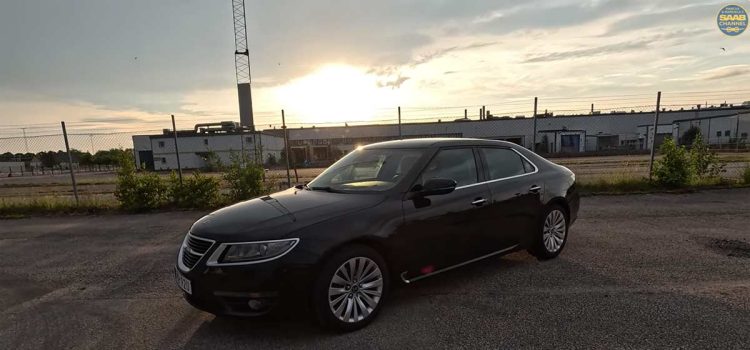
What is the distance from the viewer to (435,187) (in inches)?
140

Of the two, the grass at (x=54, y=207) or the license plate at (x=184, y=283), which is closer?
the license plate at (x=184, y=283)

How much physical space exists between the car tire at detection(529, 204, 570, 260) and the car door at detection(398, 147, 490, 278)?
1.05m

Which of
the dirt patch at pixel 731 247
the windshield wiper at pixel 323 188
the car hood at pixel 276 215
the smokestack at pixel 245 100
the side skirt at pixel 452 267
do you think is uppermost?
the smokestack at pixel 245 100

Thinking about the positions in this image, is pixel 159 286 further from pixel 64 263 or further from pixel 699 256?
pixel 699 256

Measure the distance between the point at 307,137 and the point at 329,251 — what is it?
63849mm

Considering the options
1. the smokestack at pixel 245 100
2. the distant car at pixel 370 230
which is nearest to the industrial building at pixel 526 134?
the smokestack at pixel 245 100

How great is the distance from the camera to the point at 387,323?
340 centimetres

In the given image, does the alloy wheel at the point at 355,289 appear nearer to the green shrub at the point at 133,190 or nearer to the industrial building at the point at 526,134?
the green shrub at the point at 133,190

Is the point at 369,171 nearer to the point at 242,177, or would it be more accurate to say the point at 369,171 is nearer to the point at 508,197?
the point at 508,197

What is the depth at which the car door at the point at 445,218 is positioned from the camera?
359 centimetres

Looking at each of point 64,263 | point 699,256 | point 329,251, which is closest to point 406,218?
point 329,251

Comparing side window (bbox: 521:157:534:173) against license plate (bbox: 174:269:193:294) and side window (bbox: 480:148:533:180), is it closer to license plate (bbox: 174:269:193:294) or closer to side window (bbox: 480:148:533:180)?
side window (bbox: 480:148:533:180)

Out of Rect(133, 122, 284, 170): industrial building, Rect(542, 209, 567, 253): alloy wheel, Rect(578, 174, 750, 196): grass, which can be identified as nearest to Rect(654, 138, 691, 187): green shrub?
Rect(578, 174, 750, 196): grass

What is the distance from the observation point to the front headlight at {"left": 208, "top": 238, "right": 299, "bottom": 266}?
9.77 feet
